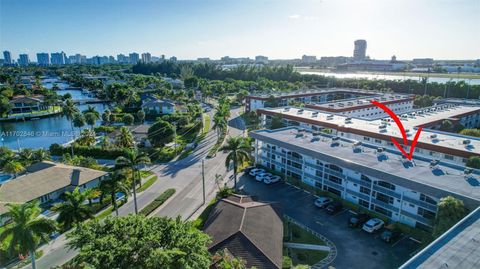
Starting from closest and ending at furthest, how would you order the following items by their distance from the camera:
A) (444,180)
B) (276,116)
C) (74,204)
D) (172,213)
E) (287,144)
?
(74,204) → (444,180) → (172,213) → (287,144) → (276,116)

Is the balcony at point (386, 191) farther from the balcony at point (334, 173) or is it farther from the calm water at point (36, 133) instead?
the calm water at point (36, 133)

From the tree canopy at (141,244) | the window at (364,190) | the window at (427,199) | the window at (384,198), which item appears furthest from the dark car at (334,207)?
the tree canopy at (141,244)

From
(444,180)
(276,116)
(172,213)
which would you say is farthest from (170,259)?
(276,116)

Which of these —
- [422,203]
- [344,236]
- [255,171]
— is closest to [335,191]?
[344,236]

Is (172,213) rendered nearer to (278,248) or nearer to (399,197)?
(278,248)

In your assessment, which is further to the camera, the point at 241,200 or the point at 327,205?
the point at 327,205

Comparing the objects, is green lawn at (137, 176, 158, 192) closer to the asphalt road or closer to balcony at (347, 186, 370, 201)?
the asphalt road

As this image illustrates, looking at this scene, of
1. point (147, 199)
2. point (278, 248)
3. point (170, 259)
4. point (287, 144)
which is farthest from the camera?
point (287, 144)
